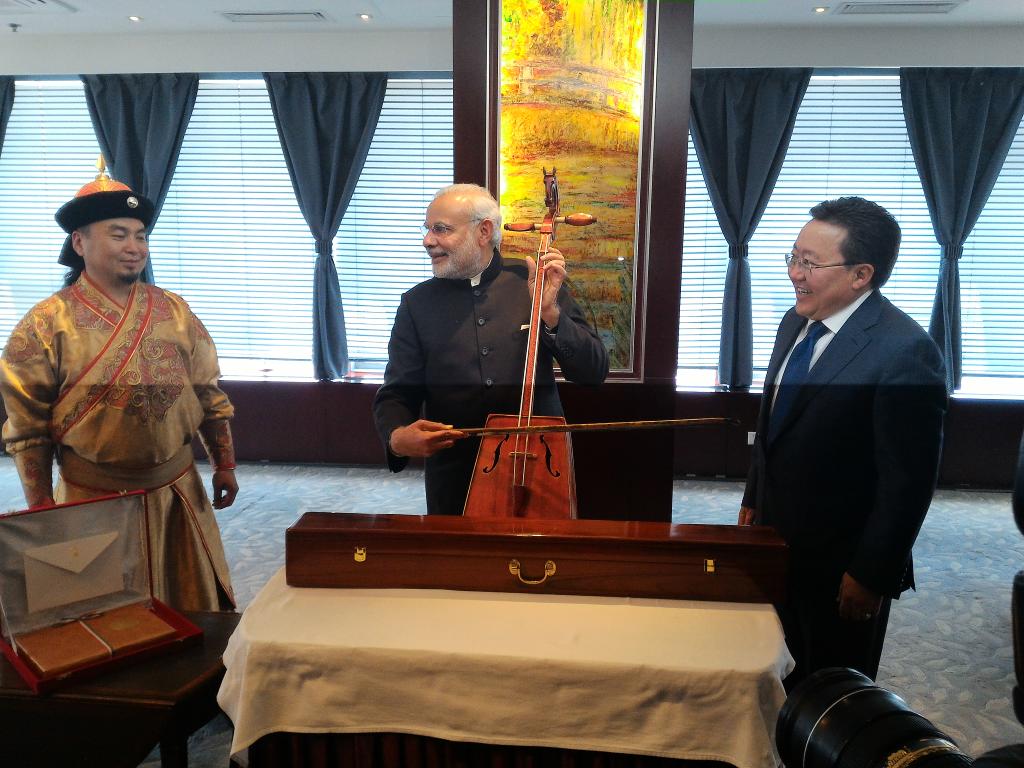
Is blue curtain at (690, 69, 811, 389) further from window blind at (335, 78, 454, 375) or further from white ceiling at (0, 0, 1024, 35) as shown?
window blind at (335, 78, 454, 375)

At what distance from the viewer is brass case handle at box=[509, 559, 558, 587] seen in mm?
1068

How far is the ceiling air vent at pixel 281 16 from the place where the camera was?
1.06 m

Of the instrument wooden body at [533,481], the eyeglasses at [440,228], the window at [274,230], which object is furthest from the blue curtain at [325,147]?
the instrument wooden body at [533,481]

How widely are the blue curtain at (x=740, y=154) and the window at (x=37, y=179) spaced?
0.93m

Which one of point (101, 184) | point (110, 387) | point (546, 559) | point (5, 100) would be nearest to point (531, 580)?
point (546, 559)

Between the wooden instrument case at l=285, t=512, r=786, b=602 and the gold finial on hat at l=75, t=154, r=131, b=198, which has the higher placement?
the gold finial on hat at l=75, t=154, r=131, b=198

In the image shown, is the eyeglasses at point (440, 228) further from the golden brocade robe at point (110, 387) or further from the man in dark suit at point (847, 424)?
the man in dark suit at point (847, 424)

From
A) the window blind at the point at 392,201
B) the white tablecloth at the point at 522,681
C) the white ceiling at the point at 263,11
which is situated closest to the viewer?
the white tablecloth at the point at 522,681

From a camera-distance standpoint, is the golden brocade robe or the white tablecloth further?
the golden brocade robe

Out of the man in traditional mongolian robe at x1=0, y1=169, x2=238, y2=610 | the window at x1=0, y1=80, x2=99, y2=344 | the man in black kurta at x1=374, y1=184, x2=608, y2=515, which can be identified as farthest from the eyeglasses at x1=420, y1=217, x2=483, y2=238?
the window at x1=0, y1=80, x2=99, y2=344

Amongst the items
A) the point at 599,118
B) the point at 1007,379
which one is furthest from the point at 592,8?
the point at 1007,379

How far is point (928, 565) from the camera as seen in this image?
1193 millimetres

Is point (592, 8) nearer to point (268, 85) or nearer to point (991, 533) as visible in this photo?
point (268, 85)

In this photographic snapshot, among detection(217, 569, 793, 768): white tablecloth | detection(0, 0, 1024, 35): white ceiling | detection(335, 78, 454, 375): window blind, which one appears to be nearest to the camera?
detection(217, 569, 793, 768): white tablecloth
